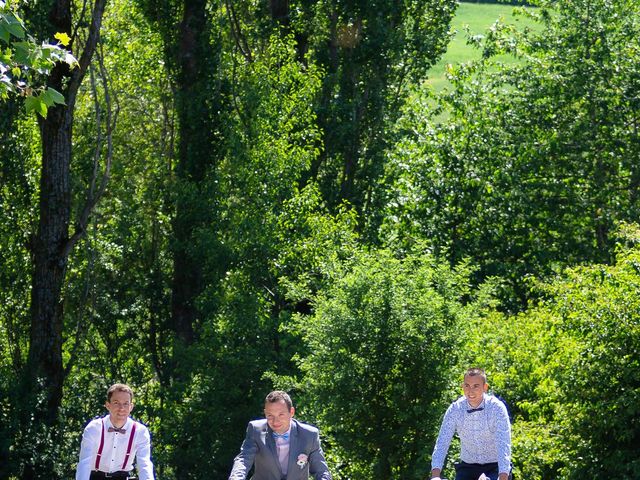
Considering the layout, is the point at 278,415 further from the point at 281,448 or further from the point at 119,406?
the point at 119,406

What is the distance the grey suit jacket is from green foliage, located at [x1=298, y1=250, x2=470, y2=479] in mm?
8070

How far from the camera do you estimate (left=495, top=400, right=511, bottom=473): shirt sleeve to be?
353 inches

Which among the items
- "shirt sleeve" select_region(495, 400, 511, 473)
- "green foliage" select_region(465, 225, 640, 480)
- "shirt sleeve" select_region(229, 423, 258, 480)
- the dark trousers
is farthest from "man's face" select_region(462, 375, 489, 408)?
"green foliage" select_region(465, 225, 640, 480)

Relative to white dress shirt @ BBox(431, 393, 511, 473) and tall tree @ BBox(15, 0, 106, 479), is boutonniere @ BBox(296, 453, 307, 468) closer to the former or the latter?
white dress shirt @ BBox(431, 393, 511, 473)

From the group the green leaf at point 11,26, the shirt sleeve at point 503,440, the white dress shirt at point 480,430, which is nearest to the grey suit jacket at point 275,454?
the white dress shirt at point 480,430

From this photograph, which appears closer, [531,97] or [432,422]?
[432,422]

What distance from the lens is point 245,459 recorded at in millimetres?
8023

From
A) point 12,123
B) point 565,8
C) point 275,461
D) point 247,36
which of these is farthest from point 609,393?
point 565,8

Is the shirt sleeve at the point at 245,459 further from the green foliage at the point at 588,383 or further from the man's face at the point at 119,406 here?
the green foliage at the point at 588,383

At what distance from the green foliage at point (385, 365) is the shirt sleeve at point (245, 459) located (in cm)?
814

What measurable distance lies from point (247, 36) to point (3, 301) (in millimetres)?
8685

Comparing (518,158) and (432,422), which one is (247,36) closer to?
(518,158)

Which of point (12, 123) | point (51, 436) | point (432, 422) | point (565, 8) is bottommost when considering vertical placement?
point (51, 436)

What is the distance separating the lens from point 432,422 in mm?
16203
